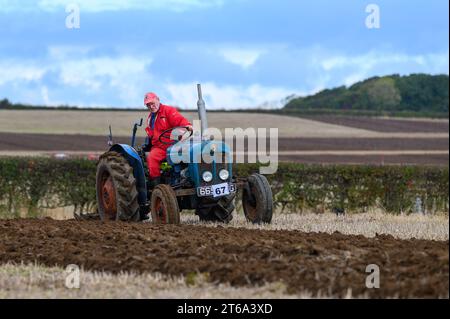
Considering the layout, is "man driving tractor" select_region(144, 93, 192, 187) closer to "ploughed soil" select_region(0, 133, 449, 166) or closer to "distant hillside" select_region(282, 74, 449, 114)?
"ploughed soil" select_region(0, 133, 449, 166)

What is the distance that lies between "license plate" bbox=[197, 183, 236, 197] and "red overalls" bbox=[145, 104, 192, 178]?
748 mm

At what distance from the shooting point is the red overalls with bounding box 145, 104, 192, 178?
14430 millimetres

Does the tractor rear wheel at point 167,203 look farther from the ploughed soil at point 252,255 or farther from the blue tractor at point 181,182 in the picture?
the ploughed soil at point 252,255

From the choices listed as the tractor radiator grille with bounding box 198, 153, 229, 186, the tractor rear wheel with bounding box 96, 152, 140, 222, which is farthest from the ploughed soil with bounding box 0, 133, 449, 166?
the tractor radiator grille with bounding box 198, 153, 229, 186

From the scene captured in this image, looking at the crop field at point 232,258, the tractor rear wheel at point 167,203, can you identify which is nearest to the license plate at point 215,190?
the tractor rear wheel at point 167,203

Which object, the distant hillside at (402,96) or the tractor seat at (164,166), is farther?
the distant hillside at (402,96)

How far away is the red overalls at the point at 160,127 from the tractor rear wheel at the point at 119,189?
319mm

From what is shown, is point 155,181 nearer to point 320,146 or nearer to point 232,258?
point 232,258

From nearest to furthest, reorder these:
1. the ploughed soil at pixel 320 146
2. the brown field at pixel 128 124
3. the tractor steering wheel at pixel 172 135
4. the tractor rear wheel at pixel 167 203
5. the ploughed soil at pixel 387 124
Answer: the tractor rear wheel at pixel 167 203 → the tractor steering wheel at pixel 172 135 → the ploughed soil at pixel 320 146 → the brown field at pixel 128 124 → the ploughed soil at pixel 387 124

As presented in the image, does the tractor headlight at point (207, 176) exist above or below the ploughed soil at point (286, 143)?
above

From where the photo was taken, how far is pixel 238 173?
1970cm

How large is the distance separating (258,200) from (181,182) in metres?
1.13

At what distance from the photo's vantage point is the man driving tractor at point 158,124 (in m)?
14.4
